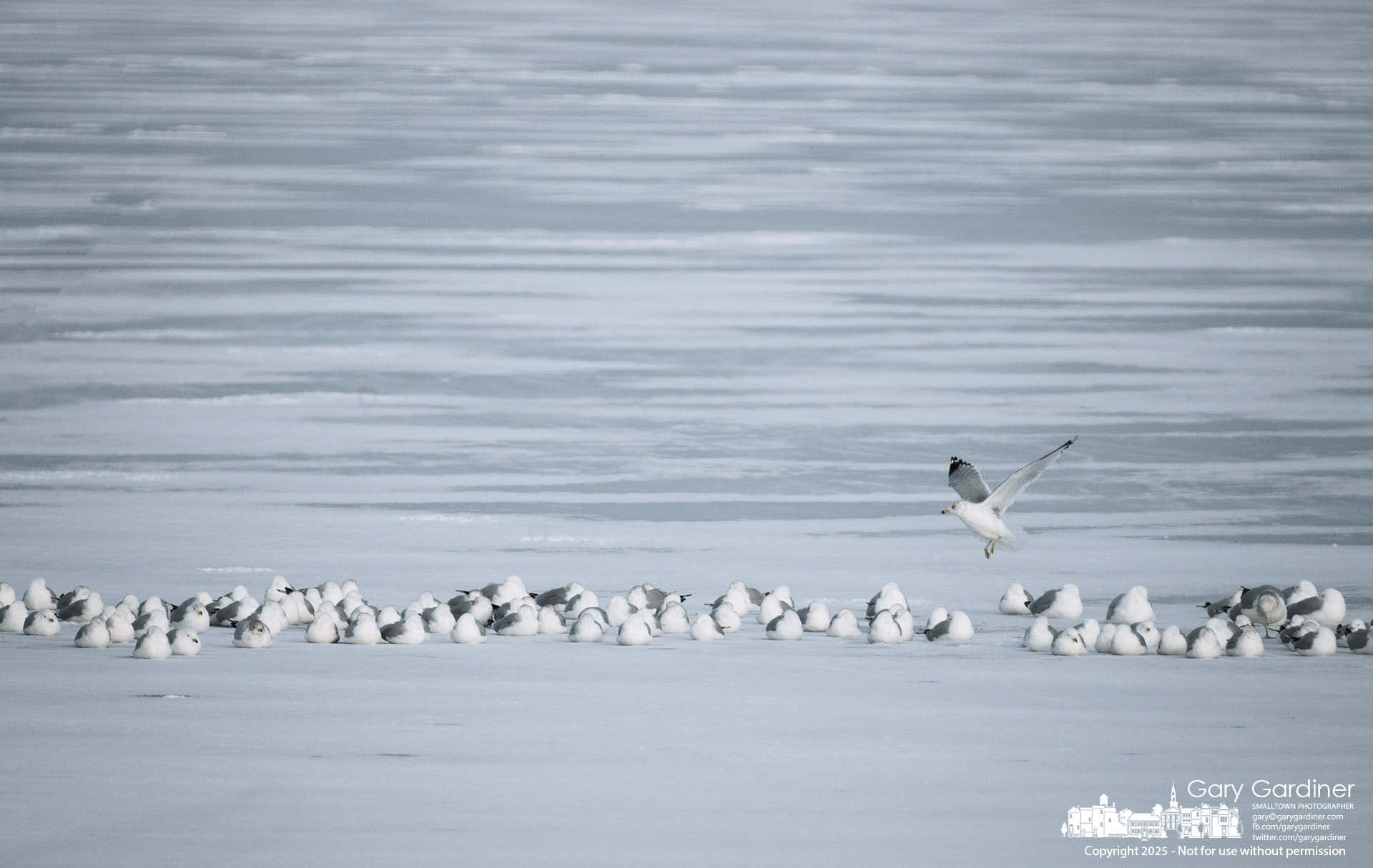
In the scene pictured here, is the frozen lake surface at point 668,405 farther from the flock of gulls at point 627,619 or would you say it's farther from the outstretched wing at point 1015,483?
the outstretched wing at point 1015,483

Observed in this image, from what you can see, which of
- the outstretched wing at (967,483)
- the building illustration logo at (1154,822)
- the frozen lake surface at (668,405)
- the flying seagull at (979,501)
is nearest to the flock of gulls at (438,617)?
the frozen lake surface at (668,405)

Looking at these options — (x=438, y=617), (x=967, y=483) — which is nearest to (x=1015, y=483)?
(x=967, y=483)

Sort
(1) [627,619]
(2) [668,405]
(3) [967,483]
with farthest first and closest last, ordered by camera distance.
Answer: (2) [668,405] → (1) [627,619] → (3) [967,483]

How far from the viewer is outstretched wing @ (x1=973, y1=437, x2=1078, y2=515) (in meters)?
7.18

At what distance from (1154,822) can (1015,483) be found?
7.69 ft

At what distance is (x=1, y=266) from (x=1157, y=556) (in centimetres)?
1311

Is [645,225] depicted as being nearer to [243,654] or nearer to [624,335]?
[624,335]

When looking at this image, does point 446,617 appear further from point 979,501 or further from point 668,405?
point 668,405

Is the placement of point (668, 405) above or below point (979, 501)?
above

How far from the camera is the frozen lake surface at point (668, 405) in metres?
5.90

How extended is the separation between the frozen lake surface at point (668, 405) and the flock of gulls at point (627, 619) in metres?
0.12

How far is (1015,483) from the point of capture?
7.53m

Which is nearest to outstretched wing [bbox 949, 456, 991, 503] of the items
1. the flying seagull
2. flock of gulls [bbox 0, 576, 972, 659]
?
the flying seagull

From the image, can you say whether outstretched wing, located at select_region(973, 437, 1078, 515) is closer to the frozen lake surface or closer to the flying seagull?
the flying seagull
